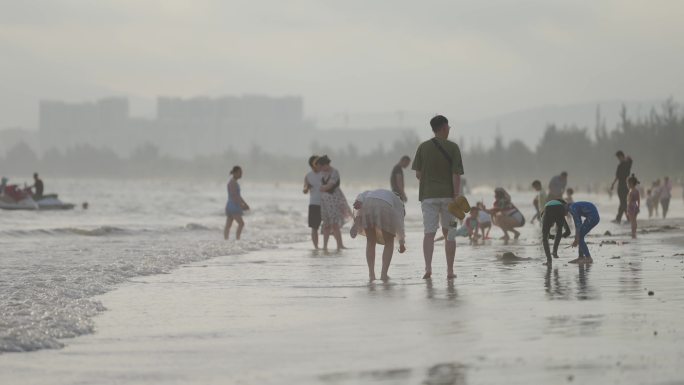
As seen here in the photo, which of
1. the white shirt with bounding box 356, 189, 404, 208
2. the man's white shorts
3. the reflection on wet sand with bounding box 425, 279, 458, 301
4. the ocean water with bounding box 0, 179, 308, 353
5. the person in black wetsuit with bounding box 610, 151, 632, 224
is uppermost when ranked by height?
the person in black wetsuit with bounding box 610, 151, 632, 224

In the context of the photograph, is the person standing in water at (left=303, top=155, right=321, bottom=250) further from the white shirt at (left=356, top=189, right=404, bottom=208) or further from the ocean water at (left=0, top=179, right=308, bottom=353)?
the white shirt at (left=356, top=189, right=404, bottom=208)

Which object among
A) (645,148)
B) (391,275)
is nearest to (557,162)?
(645,148)

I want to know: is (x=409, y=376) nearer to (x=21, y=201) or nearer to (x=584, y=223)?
(x=584, y=223)

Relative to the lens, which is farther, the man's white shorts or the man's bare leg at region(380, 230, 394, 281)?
the man's bare leg at region(380, 230, 394, 281)

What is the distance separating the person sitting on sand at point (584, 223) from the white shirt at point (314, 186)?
20.1 feet

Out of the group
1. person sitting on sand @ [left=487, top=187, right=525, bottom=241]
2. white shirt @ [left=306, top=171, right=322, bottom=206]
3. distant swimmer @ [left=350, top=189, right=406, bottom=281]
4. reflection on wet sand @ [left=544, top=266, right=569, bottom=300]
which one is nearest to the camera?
reflection on wet sand @ [left=544, top=266, right=569, bottom=300]

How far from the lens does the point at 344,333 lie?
8.61 metres

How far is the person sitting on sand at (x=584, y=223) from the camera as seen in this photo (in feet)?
49.2

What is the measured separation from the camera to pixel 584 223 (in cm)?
1530

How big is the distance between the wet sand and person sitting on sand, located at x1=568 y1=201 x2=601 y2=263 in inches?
30.4

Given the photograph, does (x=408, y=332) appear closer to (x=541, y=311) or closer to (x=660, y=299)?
(x=541, y=311)

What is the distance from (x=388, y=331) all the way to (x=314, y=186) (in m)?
12.1

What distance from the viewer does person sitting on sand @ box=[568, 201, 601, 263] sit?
1499 cm

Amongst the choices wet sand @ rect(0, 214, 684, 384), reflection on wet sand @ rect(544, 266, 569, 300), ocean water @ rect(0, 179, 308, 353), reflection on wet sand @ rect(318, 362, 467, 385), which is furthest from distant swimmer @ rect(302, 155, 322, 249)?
reflection on wet sand @ rect(318, 362, 467, 385)
